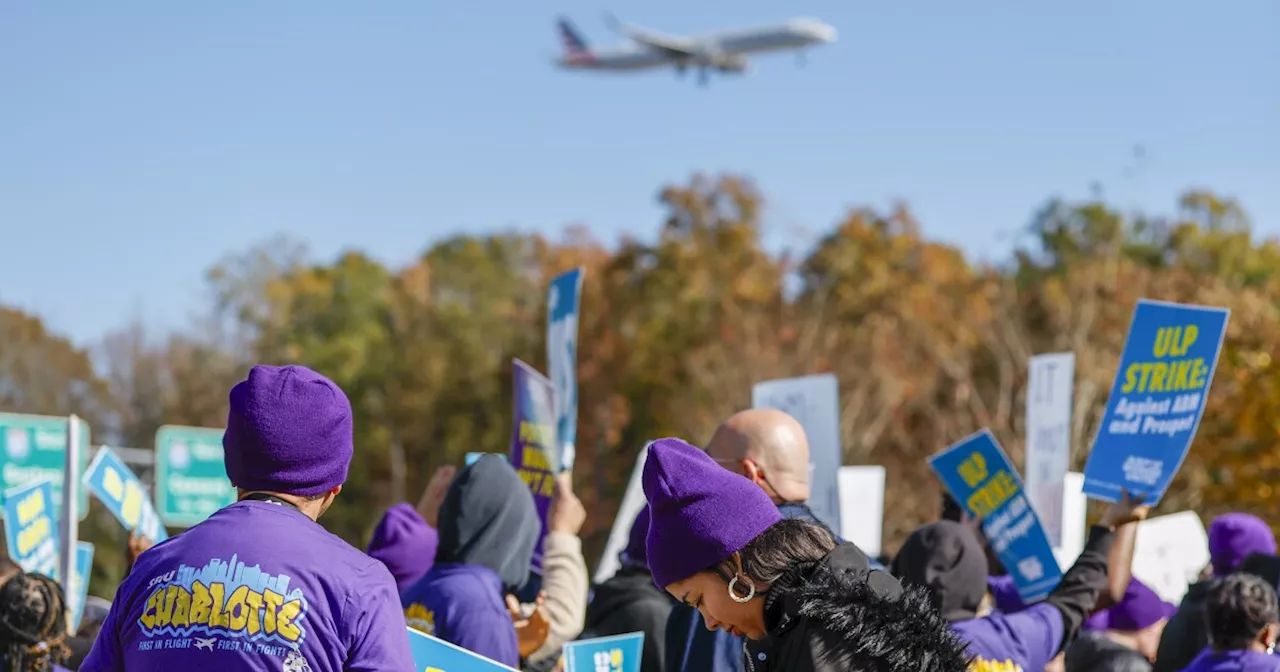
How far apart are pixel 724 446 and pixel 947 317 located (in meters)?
37.1

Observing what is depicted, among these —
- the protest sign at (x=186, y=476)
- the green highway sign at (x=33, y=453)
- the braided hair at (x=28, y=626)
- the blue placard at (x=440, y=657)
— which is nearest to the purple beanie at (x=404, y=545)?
the braided hair at (x=28, y=626)

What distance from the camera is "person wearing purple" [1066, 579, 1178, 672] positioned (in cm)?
687

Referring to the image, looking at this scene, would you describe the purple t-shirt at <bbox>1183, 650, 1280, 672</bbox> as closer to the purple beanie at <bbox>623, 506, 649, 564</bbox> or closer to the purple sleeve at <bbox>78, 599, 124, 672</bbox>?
the purple beanie at <bbox>623, 506, 649, 564</bbox>

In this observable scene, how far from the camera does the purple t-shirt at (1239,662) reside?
204 inches

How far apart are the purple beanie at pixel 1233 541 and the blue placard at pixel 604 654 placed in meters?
3.82

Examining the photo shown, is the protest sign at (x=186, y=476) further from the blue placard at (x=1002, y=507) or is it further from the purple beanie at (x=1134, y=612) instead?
the blue placard at (x=1002, y=507)

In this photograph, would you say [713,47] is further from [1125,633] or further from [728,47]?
[1125,633]

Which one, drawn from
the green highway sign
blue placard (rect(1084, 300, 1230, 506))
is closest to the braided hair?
blue placard (rect(1084, 300, 1230, 506))

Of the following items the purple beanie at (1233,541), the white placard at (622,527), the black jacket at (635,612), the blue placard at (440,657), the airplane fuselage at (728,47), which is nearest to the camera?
the blue placard at (440,657)

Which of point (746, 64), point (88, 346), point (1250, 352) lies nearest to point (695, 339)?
point (1250, 352)

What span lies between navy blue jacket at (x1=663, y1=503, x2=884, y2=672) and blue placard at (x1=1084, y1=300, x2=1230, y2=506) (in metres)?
1.94

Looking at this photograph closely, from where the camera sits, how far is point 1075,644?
7.01 meters

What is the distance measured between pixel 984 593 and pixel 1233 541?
3256 mm

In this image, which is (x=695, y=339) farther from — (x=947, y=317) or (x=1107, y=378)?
(x=1107, y=378)
